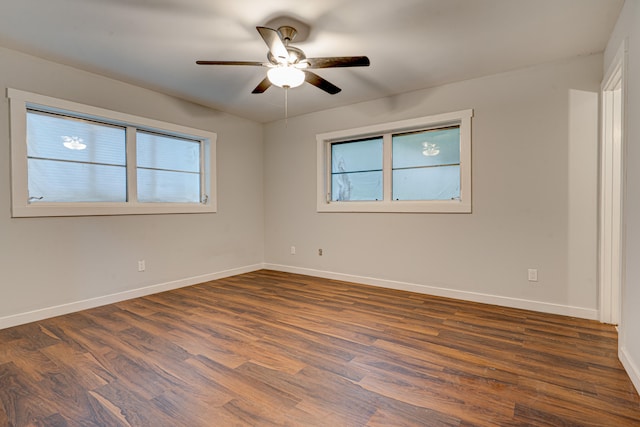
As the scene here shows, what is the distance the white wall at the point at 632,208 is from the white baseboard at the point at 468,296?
973 millimetres

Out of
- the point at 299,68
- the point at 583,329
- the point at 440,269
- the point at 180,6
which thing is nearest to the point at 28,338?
the point at 180,6

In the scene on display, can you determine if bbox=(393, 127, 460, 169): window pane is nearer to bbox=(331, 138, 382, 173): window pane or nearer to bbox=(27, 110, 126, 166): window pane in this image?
bbox=(331, 138, 382, 173): window pane

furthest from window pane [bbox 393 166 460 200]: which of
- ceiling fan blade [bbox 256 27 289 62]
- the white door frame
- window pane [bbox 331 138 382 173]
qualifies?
ceiling fan blade [bbox 256 27 289 62]

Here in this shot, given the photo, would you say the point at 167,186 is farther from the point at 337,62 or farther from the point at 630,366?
the point at 630,366

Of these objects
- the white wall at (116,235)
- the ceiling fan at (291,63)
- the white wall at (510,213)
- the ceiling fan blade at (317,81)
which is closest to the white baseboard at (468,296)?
the white wall at (510,213)

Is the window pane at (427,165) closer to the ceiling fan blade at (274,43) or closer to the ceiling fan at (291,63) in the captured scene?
the ceiling fan at (291,63)

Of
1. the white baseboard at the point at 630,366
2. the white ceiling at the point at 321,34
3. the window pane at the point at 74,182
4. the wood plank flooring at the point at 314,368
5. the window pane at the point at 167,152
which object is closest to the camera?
the wood plank flooring at the point at 314,368

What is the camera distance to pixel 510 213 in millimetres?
3379

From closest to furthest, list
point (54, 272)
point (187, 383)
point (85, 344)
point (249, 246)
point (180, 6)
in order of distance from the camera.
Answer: point (187, 383)
point (180, 6)
point (85, 344)
point (54, 272)
point (249, 246)

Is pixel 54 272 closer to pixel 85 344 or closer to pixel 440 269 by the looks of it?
pixel 85 344

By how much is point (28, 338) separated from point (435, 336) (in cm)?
333

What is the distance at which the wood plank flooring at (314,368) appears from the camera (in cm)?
164

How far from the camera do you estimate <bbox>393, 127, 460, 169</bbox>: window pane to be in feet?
12.6

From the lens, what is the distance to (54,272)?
3160mm
